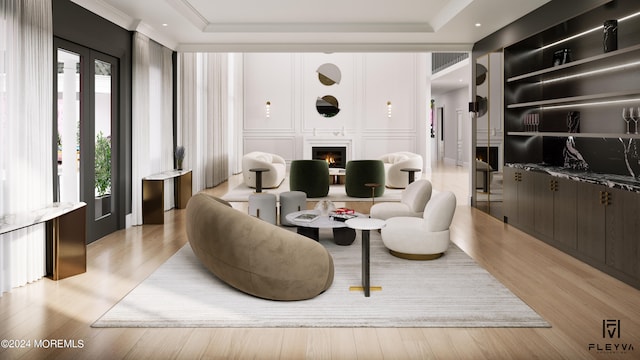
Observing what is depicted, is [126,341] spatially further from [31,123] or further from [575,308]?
[575,308]

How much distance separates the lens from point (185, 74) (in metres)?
8.15

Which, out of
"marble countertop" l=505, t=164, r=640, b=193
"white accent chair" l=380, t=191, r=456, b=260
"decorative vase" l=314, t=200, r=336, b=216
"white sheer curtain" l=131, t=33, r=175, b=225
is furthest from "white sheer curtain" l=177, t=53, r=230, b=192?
"marble countertop" l=505, t=164, r=640, b=193

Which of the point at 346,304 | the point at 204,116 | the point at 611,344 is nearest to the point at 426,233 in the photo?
the point at 346,304

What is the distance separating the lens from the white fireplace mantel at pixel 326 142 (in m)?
12.7

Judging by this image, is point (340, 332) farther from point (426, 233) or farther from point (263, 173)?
point (263, 173)

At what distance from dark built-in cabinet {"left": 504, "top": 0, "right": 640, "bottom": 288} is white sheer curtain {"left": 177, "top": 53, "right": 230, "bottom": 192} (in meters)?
5.00

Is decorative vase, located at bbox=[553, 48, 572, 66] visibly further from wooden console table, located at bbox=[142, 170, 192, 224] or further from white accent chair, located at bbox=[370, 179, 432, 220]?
wooden console table, located at bbox=[142, 170, 192, 224]

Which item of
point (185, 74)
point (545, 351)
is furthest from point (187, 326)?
point (185, 74)

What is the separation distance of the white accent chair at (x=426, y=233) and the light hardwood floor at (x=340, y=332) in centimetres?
46

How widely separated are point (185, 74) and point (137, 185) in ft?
8.68

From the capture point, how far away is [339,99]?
12.9 meters

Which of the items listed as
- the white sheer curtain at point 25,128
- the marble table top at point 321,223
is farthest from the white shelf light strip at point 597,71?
the white sheer curtain at point 25,128

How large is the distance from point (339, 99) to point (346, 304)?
1002 cm

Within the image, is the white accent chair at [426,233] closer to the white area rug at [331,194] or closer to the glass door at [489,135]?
the glass door at [489,135]
